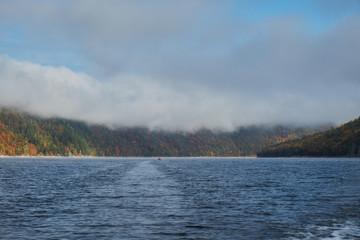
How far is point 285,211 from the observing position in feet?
129

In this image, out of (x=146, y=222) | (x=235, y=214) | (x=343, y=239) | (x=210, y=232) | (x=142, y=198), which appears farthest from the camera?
(x=142, y=198)

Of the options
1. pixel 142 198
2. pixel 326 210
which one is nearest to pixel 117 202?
pixel 142 198

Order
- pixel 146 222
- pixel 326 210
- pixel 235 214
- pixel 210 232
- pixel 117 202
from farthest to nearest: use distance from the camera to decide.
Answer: pixel 117 202, pixel 326 210, pixel 235 214, pixel 146 222, pixel 210 232

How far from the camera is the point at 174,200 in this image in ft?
157

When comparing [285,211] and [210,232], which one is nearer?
[210,232]

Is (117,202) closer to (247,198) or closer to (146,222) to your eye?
(146,222)

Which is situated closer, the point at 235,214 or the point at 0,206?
the point at 235,214

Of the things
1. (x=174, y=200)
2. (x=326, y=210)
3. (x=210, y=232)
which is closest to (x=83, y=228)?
(x=210, y=232)

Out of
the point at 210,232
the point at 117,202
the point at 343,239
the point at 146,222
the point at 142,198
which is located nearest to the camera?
the point at 343,239

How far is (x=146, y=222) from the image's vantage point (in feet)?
106

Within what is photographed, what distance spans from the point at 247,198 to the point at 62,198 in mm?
26519

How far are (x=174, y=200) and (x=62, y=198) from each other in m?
16.1

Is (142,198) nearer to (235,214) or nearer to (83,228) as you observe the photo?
(235,214)

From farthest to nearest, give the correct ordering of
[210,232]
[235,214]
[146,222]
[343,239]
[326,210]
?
[326,210]
[235,214]
[146,222]
[210,232]
[343,239]
